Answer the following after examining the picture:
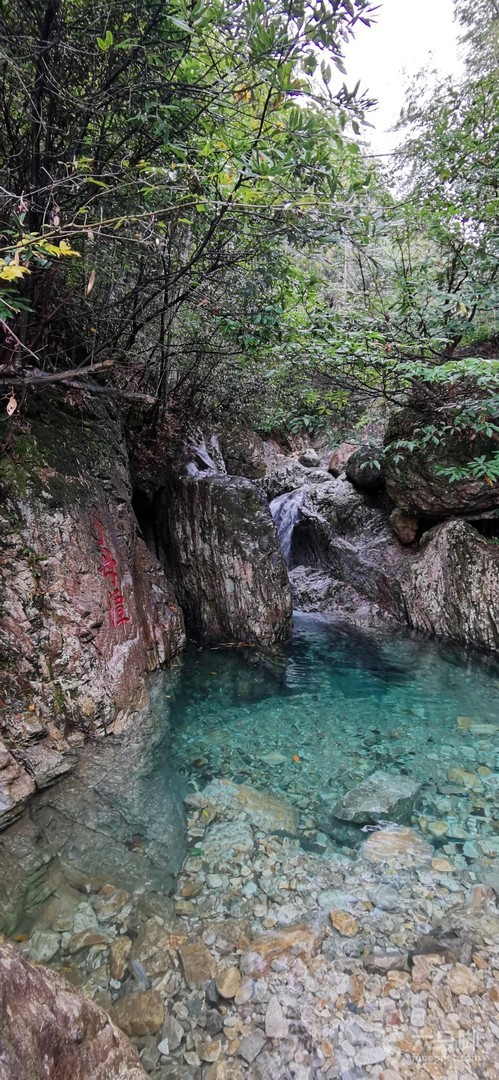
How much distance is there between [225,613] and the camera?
7855 millimetres

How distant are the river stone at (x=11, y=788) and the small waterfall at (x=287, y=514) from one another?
27.9 feet

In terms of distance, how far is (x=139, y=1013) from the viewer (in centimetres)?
238

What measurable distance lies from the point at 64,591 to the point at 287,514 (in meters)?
8.55

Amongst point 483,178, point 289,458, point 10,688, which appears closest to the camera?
point 10,688

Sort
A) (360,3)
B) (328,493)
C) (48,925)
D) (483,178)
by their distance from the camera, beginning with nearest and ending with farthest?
(360,3), (48,925), (483,178), (328,493)

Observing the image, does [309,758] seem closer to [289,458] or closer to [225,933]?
[225,933]

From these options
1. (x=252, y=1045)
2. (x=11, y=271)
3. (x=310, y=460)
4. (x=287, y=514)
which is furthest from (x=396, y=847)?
(x=310, y=460)

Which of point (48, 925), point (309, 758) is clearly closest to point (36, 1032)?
point (48, 925)

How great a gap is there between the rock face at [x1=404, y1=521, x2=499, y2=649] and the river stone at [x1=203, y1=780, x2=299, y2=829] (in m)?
5.11

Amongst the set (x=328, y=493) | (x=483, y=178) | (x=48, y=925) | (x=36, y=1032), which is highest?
(x=483, y=178)

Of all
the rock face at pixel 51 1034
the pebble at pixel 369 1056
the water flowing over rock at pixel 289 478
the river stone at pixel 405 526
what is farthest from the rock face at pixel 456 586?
the rock face at pixel 51 1034

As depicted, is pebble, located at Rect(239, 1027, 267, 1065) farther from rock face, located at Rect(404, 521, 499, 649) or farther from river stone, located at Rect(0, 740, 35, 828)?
rock face, located at Rect(404, 521, 499, 649)

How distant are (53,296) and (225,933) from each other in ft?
18.7

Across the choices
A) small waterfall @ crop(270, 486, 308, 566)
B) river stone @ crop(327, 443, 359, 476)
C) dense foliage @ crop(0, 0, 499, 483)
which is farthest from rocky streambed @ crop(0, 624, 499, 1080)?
river stone @ crop(327, 443, 359, 476)
